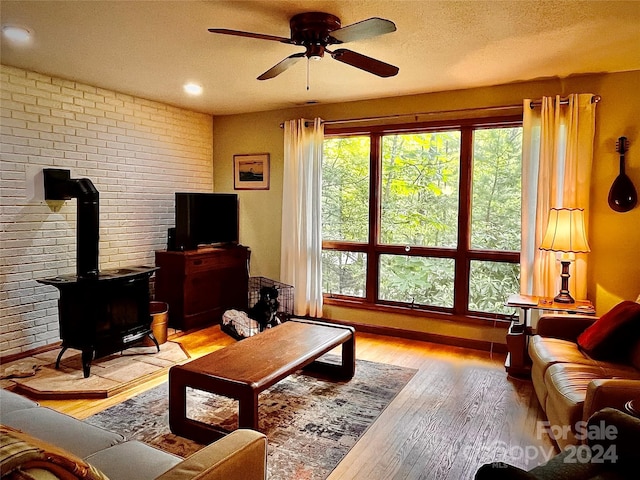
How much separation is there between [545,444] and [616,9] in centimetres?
247

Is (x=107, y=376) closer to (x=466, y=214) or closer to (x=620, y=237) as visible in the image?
(x=466, y=214)

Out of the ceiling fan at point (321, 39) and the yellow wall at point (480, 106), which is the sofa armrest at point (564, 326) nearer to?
the yellow wall at point (480, 106)

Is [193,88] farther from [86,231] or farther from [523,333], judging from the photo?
[523,333]

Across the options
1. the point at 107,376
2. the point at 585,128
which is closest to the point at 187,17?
the point at 107,376

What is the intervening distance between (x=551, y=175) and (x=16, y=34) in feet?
13.5

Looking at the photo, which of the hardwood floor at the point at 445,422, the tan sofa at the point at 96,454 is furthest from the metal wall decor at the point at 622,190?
the tan sofa at the point at 96,454

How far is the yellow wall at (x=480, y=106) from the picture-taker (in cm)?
366

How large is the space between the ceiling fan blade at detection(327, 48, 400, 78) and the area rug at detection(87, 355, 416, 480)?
2.19 m

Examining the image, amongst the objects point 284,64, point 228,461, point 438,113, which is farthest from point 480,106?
point 228,461

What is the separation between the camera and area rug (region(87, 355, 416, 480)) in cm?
243

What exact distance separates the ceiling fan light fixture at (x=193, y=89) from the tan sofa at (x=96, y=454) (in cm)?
301

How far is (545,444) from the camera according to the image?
256 centimetres

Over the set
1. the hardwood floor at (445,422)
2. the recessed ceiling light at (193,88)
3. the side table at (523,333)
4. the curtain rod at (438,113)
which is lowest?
the hardwood floor at (445,422)

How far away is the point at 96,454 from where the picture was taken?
1.63 m
